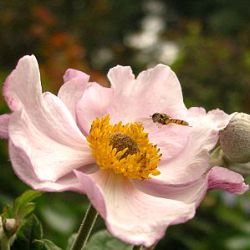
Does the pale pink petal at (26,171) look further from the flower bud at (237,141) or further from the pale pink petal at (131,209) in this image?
the flower bud at (237,141)

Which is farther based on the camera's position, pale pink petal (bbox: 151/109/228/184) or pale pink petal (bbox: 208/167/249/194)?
pale pink petal (bbox: 151/109/228/184)

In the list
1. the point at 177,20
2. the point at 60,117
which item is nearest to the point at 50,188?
the point at 60,117

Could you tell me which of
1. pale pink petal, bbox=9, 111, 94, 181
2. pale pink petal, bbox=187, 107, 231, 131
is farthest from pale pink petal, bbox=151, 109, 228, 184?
pale pink petal, bbox=9, 111, 94, 181

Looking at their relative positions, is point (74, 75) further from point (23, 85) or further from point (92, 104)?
point (23, 85)

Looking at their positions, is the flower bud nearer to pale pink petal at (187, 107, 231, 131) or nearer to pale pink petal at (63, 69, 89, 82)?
pale pink petal at (187, 107, 231, 131)

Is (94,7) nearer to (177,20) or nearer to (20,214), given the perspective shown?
(177,20)

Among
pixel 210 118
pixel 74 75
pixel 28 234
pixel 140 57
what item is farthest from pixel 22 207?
pixel 140 57
